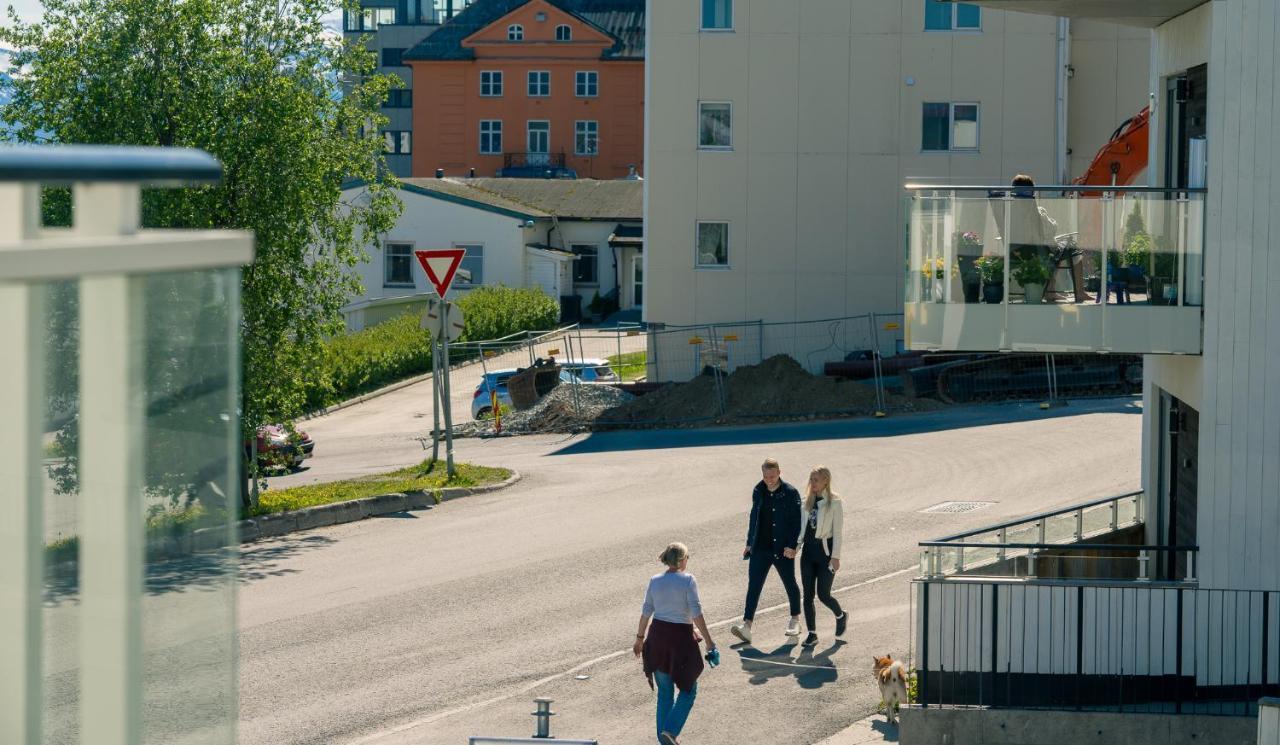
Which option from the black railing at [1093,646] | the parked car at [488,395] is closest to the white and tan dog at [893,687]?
the black railing at [1093,646]

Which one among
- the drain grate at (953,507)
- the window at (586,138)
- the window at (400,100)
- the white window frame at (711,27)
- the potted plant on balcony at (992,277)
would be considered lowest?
the drain grate at (953,507)

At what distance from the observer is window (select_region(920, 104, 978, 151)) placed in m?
38.4

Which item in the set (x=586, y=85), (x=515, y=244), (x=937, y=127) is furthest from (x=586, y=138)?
(x=937, y=127)

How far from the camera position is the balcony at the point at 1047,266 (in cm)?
1322

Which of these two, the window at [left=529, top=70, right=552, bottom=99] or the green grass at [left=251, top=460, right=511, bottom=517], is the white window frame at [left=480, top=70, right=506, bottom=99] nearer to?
the window at [left=529, top=70, right=552, bottom=99]

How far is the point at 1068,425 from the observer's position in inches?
1080

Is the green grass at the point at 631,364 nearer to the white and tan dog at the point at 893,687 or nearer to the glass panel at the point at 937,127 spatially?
the glass panel at the point at 937,127

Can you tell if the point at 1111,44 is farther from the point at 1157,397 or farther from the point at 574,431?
the point at 1157,397

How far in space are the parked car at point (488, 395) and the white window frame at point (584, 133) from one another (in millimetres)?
49740

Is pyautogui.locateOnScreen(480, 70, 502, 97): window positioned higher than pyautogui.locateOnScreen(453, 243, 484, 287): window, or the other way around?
pyautogui.locateOnScreen(480, 70, 502, 97): window

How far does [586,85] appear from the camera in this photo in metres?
83.6

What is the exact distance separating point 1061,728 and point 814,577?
334 centimetres

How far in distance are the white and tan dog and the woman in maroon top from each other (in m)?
1.55

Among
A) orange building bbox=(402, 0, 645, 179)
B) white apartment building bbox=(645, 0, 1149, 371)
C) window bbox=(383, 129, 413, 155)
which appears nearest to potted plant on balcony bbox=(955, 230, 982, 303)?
white apartment building bbox=(645, 0, 1149, 371)
